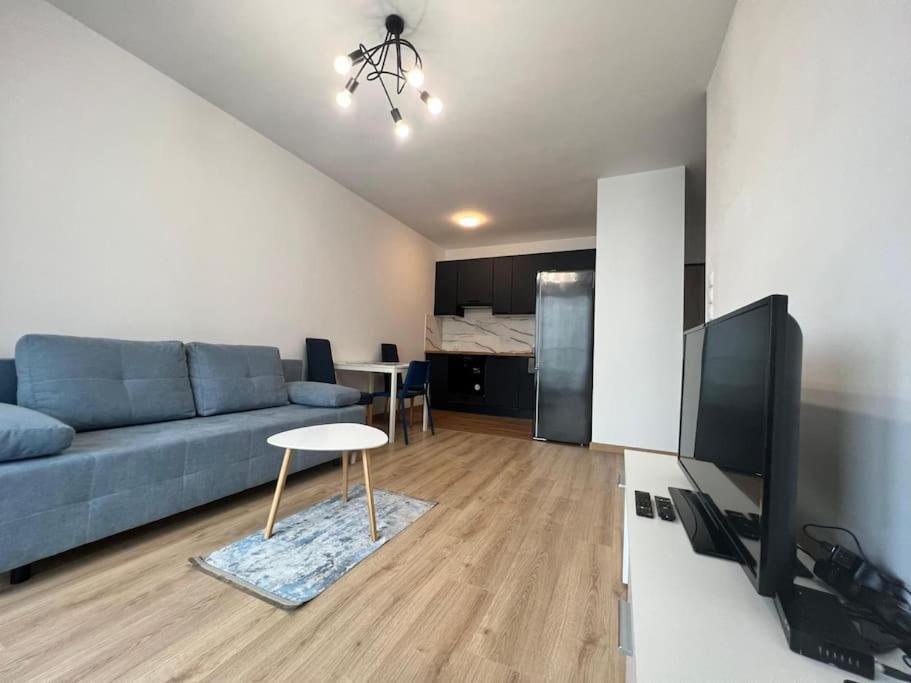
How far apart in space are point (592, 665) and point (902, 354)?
3.60 feet

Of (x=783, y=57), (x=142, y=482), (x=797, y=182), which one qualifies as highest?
(x=783, y=57)

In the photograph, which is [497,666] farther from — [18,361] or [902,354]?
[18,361]

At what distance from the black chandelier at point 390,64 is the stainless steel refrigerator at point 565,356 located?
2204 millimetres

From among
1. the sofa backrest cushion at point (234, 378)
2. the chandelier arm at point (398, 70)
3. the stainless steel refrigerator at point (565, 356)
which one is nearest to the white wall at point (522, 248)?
the stainless steel refrigerator at point (565, 356)

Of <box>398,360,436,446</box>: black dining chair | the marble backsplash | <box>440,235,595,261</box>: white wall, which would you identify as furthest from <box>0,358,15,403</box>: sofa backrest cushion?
<box>440,235,595,261</box>: white wall

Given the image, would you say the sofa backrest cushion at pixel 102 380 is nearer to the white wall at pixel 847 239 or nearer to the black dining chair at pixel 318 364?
the black dining chair at pixel 318 364

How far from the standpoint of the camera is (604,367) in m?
3.38

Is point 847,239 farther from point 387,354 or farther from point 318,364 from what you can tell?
point 387,354

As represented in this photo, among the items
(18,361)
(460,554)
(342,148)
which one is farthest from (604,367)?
(18,361)

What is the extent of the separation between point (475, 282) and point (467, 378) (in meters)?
1.53

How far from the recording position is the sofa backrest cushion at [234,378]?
2.32 metres

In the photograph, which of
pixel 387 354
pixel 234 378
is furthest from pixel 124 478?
pixel 387 354

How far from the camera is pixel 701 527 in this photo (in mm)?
933

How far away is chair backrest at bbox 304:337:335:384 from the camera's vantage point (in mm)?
3352
